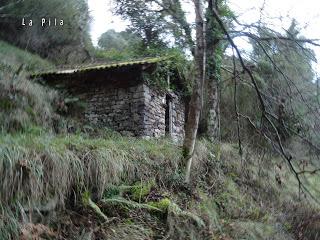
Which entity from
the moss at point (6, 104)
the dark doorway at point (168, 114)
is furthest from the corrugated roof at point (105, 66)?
the moss at point (6, 104)

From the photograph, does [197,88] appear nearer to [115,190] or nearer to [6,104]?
[115,190]

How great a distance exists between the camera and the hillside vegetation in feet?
15.4

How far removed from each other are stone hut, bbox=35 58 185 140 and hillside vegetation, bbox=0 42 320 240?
0.82m

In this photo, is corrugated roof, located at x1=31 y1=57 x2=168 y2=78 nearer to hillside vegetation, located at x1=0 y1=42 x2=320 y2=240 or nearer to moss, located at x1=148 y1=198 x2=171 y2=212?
hillside vegetation, located at x1=0 y1=42 x2=320 y2=240

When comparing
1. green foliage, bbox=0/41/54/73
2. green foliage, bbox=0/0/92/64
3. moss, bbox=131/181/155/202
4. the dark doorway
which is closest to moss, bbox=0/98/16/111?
green foliage, bbox=0/41/54/73

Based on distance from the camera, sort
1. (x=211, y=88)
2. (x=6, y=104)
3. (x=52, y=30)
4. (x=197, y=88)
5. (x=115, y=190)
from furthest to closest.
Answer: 1. (x=52, y=30)
2. (x=211, y=88)
3. (x=6, y=104)
4. (x=197, y=88)
5. (x=115, y=190)

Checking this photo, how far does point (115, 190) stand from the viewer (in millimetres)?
5965

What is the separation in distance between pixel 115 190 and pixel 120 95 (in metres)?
5.07

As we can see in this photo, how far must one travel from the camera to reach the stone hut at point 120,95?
1034cm

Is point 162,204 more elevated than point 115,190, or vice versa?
point 115,190

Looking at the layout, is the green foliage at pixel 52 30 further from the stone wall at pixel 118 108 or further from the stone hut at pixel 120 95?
the stone wall at pixel 118 108

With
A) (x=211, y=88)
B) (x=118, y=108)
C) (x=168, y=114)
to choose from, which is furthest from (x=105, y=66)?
(x=211, y=88)

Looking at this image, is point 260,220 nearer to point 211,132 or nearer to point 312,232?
point 312,232

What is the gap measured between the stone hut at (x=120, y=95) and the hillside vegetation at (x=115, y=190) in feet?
2.71
